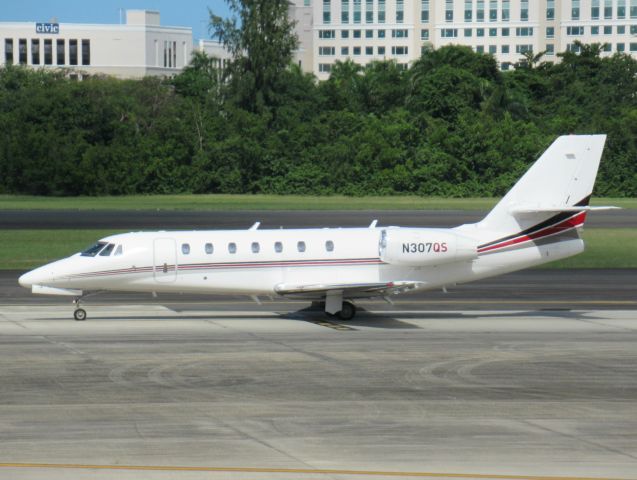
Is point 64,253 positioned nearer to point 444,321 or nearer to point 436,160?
point 444,321

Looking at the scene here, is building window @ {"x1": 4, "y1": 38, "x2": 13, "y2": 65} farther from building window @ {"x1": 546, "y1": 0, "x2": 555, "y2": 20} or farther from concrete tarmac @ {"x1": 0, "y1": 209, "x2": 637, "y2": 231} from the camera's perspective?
concrete tarmac @ {"x1": 0, "y1": 209, "x2": 637, "y2": 231}

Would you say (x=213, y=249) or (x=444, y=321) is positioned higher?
(x=213, y=249)

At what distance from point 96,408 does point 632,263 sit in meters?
32.1

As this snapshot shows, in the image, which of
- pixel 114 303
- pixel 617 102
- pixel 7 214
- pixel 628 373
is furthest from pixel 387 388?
pixel 617 102

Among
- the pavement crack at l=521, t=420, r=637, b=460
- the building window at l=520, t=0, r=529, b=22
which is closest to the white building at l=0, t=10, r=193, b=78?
the building window at l=520, t=0, r=529, b=22

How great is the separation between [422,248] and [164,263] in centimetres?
683

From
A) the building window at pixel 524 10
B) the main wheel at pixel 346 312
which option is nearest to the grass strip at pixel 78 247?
the main wheel at pixel 346 312

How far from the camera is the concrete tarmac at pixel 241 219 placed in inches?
2564

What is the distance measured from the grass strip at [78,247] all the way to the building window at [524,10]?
5488 inches

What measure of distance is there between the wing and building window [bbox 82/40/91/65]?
15445cm

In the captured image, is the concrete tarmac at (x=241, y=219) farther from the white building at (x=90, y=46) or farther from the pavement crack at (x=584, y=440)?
the white building at (x=90, y=46)

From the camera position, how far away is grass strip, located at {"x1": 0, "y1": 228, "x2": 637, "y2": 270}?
155 ft

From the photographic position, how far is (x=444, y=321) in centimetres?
3108

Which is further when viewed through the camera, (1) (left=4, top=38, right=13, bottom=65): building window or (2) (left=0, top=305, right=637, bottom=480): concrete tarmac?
(1) (left=4, top=38, right=13, bottom=65): building window
